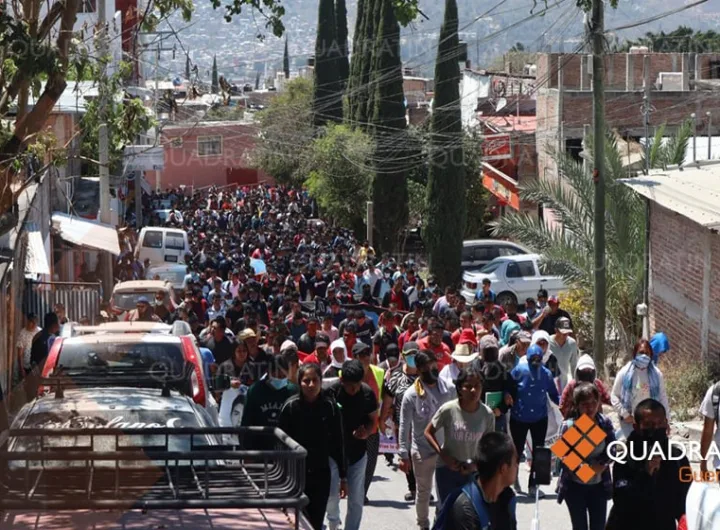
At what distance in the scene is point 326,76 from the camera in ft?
217

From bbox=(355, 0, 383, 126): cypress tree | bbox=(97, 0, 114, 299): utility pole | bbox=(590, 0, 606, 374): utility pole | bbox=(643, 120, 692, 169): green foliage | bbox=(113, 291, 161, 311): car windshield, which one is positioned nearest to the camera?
bbox=(590, 0, 606, 374): utility pole

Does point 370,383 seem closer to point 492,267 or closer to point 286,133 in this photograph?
point 492,267

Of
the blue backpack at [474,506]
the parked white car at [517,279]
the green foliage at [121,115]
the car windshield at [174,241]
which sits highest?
the green foliage at [121,115]

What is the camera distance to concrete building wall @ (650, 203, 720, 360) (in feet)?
57.7

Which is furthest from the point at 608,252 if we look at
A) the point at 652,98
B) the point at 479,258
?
the point at 652,98

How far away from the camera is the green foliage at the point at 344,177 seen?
50344 millimetres

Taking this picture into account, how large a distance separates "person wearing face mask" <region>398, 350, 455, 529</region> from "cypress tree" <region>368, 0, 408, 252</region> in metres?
36.6

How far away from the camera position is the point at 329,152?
168ft

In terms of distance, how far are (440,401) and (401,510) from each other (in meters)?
1.54

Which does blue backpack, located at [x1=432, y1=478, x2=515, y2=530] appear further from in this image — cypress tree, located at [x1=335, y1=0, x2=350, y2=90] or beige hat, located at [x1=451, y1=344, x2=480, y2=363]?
cypress tree, located at [x1=335, y1=0, x2=350, y2=90]

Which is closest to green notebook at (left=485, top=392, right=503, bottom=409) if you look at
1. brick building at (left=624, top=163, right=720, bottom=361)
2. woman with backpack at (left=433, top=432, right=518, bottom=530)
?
brick building at (left=624, top=163, right=720, bottom=361)

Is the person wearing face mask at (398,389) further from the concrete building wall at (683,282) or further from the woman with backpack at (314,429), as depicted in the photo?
the concrete building wall at (683,282)

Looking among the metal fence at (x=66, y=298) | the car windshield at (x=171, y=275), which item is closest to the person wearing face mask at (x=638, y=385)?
the metal fence at (x=66, y=298)

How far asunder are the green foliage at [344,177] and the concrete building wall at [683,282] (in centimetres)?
2997
